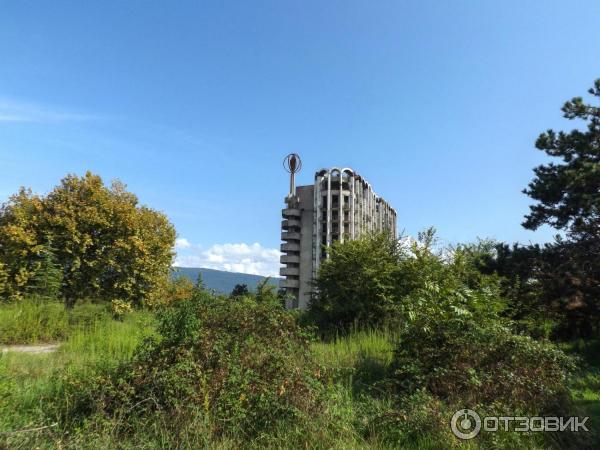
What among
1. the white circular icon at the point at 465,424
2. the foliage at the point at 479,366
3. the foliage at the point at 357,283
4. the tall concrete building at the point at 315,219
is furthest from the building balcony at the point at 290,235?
the white circular icon at the point at 465,424

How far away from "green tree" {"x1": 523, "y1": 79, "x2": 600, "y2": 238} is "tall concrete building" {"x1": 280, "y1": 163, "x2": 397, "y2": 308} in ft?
97.9

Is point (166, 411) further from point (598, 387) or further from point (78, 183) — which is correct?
point (78, 183)

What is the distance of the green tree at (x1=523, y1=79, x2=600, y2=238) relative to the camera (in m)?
13.8

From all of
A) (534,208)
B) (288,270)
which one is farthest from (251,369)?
(288,270)

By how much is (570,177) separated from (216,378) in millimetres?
15004

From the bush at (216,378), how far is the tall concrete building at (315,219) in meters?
41.6

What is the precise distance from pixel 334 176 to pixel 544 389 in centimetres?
4523

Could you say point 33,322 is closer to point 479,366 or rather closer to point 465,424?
point 465,424

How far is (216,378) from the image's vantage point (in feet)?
13.8

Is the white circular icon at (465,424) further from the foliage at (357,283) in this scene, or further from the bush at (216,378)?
the foliage at (357,283)

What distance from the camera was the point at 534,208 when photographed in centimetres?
1669

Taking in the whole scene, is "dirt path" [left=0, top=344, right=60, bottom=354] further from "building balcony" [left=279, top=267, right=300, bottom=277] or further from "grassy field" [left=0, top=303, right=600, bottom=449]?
"building balcony" [left=279, top=267, right=300, bottom=277]

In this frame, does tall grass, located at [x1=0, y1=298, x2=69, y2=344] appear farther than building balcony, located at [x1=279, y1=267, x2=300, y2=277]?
No

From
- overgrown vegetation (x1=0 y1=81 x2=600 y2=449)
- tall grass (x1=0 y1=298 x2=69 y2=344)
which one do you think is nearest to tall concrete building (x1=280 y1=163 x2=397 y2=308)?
overgrown vegetation (x1=0 y1=81 x2=600 y2=449)
